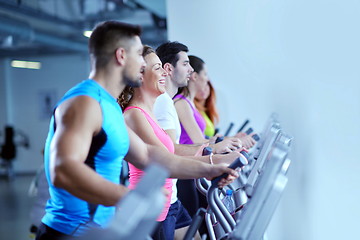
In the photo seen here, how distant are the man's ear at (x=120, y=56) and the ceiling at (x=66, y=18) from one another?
6077mm

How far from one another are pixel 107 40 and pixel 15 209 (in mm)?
7076

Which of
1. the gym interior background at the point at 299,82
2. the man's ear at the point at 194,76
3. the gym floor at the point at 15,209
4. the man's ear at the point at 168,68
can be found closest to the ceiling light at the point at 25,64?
the gym floor at the point at 15,209

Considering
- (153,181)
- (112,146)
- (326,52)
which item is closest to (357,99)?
(326,52)

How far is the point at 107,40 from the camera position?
1.82 meters

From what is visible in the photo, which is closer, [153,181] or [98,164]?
[153,181]

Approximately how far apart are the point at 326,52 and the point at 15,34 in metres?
5.54

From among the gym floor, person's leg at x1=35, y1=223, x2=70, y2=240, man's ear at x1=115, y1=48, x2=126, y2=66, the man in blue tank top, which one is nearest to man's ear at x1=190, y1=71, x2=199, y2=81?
the man in blue tank top

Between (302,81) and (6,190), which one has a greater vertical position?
(302,81)

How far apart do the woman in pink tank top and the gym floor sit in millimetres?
3944

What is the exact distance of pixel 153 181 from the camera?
44.6 inches

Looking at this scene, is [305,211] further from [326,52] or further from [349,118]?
[326,52]

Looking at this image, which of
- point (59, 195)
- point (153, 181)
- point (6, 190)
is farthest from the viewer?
point (6, 190)

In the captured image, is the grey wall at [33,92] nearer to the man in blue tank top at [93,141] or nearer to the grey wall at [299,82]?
the grey wall at [299,82]

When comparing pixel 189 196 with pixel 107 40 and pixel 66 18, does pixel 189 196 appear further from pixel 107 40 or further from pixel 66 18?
pixel 66 18
